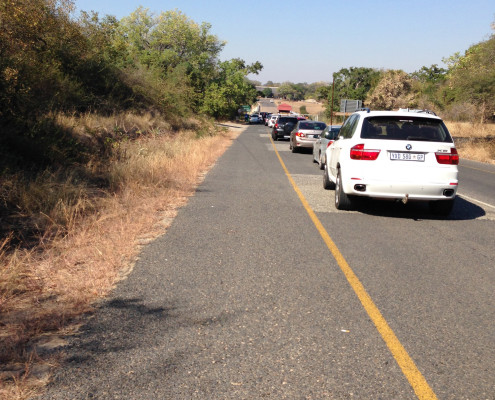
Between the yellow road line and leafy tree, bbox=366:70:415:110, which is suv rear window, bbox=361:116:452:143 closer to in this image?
the yellow road line

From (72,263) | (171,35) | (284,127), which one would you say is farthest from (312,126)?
(171,35)

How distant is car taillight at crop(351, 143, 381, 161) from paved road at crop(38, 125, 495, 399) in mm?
1205

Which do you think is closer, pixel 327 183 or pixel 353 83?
pixel 327 183

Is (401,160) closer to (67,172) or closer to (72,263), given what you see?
(72,263)

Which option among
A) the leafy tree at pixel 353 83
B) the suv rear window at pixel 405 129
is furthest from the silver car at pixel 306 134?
the leafy tree at pixel 353 83

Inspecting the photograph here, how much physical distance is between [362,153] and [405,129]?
34.5 inches

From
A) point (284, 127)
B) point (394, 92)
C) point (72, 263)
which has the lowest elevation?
point (284, 127)

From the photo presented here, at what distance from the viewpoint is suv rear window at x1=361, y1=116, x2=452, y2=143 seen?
8.59m

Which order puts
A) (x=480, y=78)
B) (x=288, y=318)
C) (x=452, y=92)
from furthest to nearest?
(x=452, y=92) → (x=480, y=78) → (x=288, y=318)

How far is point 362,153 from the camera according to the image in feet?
28.1

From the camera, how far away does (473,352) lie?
3828 millimetres

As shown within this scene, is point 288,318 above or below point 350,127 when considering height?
below

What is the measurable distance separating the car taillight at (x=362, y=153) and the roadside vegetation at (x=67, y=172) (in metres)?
3.34

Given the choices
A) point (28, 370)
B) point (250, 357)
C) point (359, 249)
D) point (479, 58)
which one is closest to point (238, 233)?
point (359, 249)
